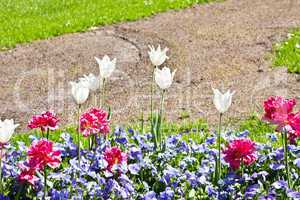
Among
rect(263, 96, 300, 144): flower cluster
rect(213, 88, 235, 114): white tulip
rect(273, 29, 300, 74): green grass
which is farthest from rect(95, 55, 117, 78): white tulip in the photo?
rect(273, 29, 300, 74): green grass

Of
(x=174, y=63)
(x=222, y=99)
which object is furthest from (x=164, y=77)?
(x=174, y=63)

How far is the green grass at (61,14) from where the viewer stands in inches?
433

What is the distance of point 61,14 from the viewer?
1232cm

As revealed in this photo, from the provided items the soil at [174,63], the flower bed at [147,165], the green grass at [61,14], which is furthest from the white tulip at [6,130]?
the green grass at [61,14]

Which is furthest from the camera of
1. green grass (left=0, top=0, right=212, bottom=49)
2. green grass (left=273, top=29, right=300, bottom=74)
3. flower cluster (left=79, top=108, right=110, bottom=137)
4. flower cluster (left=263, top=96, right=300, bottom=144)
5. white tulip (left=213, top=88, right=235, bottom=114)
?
green grass (left=0, top=0, right=212, bottom=49)

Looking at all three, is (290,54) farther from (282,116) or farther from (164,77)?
(282,116)

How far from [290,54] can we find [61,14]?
4.25 metres

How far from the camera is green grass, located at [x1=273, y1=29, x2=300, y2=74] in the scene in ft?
30.1

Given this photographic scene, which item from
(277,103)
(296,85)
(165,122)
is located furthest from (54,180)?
(296,85)

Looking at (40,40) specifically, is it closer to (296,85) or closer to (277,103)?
(296,85)

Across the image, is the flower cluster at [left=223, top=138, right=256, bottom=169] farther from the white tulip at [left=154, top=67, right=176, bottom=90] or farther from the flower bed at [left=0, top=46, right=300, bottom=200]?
the white tulip at [left=154, top=67, right=176, bottom=90]

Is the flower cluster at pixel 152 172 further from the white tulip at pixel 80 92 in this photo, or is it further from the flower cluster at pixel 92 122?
the white tulip at pixel 80 92

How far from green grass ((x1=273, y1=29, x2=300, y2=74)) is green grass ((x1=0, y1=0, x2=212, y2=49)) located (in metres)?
2.65

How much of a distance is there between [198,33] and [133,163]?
19.2 ft
